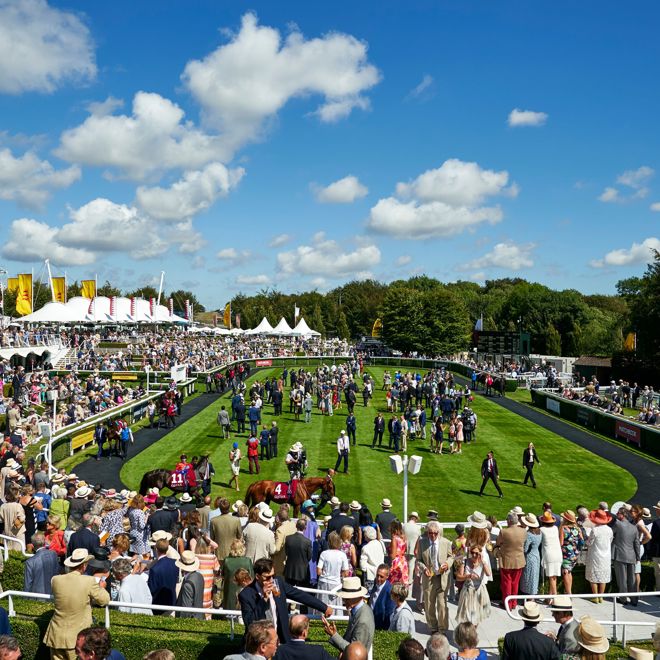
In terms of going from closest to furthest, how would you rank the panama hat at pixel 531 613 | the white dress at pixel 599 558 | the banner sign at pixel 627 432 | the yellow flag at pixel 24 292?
1. the panama hat at pixel 531 613
2. the white dress at pixel 599 558
3. the banner sign at pixel 627 432
4. the yellow flag at pixel 24 292

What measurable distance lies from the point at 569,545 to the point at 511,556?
1507 mm

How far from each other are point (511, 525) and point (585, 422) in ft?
73.5

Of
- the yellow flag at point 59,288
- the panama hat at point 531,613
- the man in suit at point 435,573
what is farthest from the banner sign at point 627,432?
the yellow flag at point 59,288

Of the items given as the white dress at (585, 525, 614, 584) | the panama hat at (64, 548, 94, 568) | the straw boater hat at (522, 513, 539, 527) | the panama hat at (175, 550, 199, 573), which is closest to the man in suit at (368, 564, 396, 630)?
the panama hat at (175, 550, 199, 573)

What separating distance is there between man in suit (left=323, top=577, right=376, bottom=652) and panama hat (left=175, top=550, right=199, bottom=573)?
8.77ft

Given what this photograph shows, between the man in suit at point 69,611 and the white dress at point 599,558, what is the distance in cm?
731

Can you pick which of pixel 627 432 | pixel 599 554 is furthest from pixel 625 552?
pixel 627 432

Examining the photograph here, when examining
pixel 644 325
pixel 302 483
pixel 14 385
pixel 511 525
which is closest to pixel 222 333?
pixel 14 385

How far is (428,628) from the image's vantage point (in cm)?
868

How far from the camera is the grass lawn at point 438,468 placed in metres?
17.5

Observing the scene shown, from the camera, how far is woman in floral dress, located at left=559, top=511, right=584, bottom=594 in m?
9.86

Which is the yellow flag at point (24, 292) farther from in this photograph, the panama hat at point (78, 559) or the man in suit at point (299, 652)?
the man in suit at point (299, 652)

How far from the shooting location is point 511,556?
30.2 ft

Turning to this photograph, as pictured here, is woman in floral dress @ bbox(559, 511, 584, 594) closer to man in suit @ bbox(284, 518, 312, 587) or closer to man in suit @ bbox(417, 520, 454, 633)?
man in suit @ bbox(417, 520, 454, 633)
